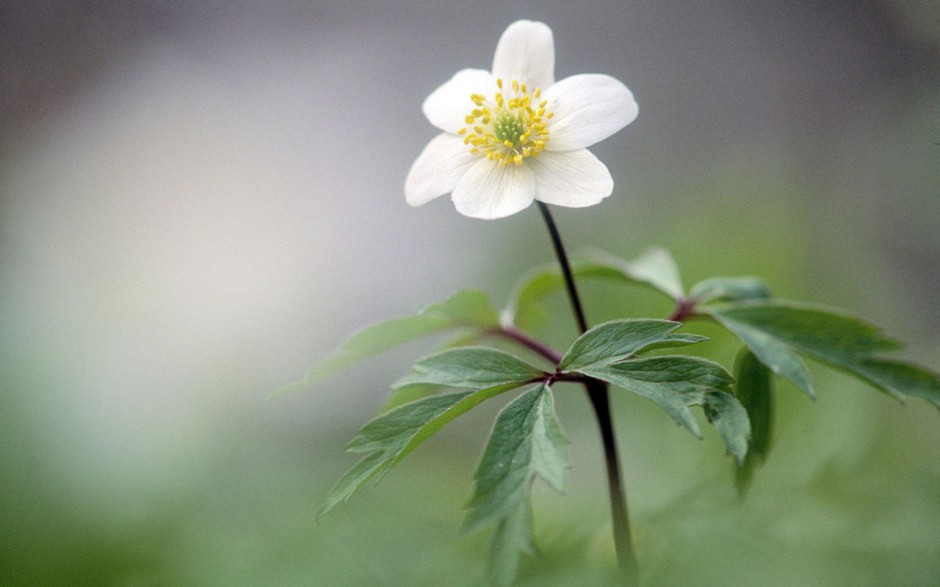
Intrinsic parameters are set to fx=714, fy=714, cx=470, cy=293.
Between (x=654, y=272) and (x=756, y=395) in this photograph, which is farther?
(x=654, y=272)

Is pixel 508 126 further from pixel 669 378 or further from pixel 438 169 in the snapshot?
pixel 669 378

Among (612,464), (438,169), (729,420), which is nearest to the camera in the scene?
(729,420)

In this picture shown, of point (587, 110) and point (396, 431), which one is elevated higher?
point (587, 110)

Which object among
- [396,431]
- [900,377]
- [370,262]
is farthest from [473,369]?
[370,262]

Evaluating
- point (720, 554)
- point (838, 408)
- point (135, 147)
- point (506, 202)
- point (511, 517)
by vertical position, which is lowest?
point (838, 408)

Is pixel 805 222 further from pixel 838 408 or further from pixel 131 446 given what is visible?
pixel 131 446

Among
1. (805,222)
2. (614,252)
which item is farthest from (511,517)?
(805,222)
